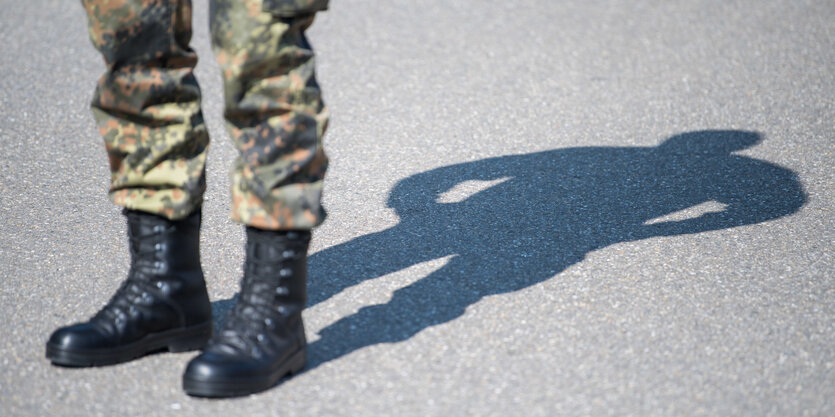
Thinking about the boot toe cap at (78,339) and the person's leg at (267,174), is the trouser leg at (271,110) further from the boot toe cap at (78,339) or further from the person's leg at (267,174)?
the boot toe cap at (78,339)

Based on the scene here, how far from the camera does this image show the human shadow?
222 centimetres

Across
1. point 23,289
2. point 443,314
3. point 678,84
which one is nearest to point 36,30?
point 23,289

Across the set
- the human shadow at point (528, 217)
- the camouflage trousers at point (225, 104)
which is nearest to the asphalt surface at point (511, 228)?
the human shadow at point (528, 217)

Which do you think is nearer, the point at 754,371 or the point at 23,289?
the point at 754,371

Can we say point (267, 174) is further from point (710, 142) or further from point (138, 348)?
point (710, 142)

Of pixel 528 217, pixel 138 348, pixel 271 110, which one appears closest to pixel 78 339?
pixel 138 348

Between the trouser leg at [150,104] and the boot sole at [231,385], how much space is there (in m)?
0.35

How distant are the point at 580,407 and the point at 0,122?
112 inches

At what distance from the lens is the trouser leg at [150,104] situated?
178cm

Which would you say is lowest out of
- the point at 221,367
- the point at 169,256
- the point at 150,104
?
the point at 221,367

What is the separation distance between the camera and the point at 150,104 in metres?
1.83

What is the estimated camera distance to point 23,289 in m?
2.27

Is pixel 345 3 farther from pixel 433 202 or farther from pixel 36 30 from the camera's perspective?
pixel 433 202

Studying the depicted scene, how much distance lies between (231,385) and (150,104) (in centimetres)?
60
